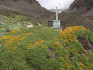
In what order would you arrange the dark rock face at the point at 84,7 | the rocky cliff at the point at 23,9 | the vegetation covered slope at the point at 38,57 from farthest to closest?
1. the dark rock face at the point at 84,7
2. the rocky cliff at the point at 23,9
3. the vegetation covered slope at the point at 38,57

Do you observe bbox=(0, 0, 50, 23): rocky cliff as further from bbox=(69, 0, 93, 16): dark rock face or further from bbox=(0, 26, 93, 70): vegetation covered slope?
bbox=(69, 0, 93, 16): dark rock face

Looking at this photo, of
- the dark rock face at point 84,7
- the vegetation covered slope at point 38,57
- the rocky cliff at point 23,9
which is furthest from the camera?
the dark rock face at point 84,7

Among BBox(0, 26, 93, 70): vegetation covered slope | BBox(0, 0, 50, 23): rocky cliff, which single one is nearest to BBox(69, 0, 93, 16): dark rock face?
BBox(0, 0, 50, 23): rocky cliff

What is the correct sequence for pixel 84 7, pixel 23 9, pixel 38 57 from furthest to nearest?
pixel 84 7, pixel 23 9, pixel 38 57

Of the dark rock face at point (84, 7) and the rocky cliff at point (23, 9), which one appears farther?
the dark rock face at point (84, 7)

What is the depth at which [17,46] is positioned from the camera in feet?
17.0

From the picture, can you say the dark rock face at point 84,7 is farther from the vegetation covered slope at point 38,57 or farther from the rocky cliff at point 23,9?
the vegetation covered slope at point 38,57

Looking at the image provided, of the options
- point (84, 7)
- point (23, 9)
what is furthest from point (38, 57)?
point (84, 7)

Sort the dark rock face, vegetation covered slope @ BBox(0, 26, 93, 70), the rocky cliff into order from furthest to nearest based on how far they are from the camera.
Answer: the dark rock face → the rocky cliff → vegetation covered slope @ BBox(0, 26, 93, 70)

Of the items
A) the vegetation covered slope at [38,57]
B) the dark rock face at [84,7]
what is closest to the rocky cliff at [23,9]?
the vegetation covered slope at [38,57]

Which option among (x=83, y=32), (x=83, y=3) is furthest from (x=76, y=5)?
(x=83, y=32)

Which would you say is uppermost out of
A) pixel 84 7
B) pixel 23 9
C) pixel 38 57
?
pixel 84 7

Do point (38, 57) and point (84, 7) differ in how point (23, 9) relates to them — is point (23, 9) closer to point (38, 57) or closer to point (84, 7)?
point (84, 7)

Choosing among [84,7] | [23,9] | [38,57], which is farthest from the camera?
[84,7]
